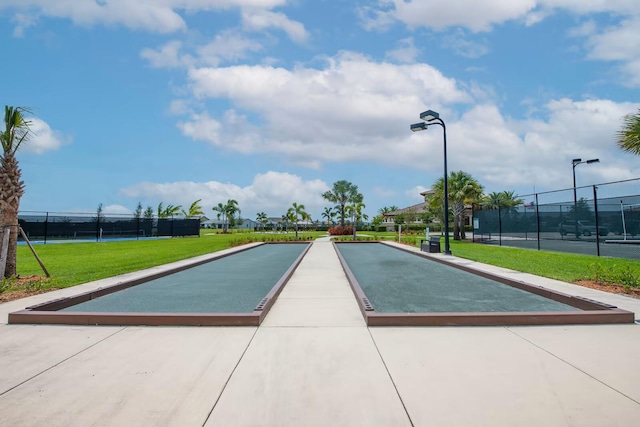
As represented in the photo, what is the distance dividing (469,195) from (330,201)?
107 feet

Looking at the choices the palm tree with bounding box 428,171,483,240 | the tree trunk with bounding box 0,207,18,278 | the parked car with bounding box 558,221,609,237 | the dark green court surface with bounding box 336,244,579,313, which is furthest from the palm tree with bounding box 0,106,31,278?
the palm tree with bounding box 428,171,483,240

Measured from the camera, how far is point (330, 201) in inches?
2459

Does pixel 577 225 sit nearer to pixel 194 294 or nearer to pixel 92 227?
pixel 194 294

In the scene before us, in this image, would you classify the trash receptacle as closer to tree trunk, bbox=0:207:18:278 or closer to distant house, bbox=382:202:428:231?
tree trunk, bbox=0:207:18:278

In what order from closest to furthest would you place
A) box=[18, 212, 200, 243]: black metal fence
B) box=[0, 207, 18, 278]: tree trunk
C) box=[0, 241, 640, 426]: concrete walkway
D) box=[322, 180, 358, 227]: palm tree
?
box=[0, 241, 640, 426]: concrete walkway, box=[0, 207, 18, 278]: tree trunk, box=[18, 212, 200, 243]: black metal fence, box=[322, 180, 358, 227]: palm tree

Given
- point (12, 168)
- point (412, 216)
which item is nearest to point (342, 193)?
point (412, 216)

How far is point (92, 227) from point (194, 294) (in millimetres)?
31992

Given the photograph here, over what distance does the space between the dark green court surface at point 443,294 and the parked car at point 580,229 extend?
12.4 m

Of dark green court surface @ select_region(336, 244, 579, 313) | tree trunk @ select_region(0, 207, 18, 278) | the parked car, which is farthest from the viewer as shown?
the parked car

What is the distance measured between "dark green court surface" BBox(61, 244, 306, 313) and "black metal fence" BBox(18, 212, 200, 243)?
24.9m

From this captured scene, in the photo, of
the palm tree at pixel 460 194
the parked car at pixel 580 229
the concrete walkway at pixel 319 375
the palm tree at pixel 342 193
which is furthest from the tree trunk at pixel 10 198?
the palm tree at pixel 342 193

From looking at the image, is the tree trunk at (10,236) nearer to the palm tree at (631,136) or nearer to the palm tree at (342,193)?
the palm tree at (631,136)

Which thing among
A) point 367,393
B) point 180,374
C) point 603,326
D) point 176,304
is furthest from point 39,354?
point 603,326

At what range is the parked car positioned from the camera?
19.9 metres
